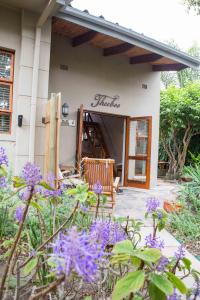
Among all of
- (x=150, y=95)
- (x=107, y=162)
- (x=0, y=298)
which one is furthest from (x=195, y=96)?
(x=0, y=298)

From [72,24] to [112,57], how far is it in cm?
214

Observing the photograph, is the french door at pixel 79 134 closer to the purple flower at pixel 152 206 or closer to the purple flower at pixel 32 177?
the purple flower at pixel 152 206

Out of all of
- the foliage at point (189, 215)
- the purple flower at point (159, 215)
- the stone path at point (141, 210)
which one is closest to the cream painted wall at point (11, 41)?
the stone path at point (141, 210)

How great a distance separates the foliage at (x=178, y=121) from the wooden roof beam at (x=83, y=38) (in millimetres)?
4620

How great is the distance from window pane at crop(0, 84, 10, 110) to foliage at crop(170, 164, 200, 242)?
3.39m

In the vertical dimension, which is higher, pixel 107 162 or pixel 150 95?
pixel 150 95

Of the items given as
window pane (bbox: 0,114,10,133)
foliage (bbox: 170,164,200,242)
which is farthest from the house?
foliage (bbox: 170,164,200,242)

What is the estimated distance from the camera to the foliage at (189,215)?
4104 millimetres

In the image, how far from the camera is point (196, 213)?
16.1ft

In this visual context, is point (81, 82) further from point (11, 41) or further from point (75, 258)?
point (75, 258)

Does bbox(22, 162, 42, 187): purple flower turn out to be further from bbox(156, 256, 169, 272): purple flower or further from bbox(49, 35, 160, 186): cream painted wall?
bbox(49, 35, 160, 186): cream painted wall

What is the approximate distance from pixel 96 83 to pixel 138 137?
78.0 inches

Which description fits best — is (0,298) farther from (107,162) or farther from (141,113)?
(141,113)

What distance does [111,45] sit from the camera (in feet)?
26.0
